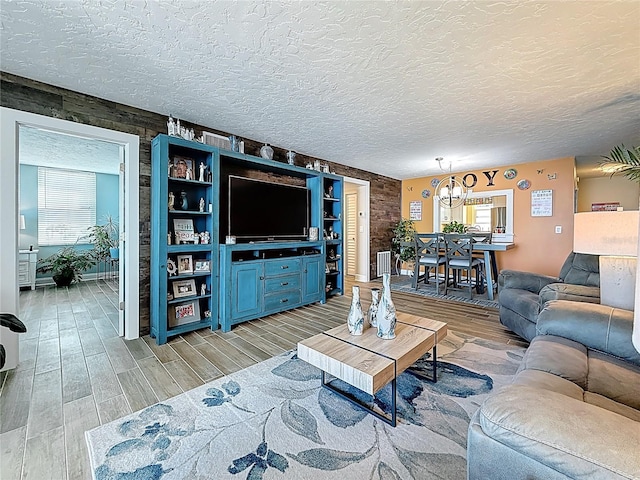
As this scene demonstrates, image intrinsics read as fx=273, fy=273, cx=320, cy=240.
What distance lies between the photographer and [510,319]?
9.05 ft

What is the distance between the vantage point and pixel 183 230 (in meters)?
3.05

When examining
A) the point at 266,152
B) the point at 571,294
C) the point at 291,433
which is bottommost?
the point at 291,433

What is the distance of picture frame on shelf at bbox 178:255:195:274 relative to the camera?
2940 mm

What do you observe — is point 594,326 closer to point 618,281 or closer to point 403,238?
point 618,281

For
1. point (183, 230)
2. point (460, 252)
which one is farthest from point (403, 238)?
point (183, 230)

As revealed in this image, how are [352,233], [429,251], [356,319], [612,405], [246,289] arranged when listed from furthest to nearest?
[352,233], [429,251], [246,289], [356,319], [612,405]

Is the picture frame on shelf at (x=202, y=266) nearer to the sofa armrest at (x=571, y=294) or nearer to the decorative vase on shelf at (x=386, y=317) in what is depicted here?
the decorative vase on shelf at (x=386, y=317)

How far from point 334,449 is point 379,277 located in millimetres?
4916

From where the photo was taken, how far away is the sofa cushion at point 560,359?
1238mm

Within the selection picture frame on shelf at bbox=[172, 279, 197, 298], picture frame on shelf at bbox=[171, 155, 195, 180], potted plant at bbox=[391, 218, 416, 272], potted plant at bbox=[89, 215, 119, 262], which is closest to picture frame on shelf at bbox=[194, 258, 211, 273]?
picture frame on shelf at bbox=[172, 279, 197, 298]

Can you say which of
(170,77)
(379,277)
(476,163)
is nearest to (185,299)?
(170,77)

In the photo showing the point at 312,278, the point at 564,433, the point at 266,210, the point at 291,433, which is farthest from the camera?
the point at 312,278

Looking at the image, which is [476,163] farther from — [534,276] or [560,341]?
[560,341]

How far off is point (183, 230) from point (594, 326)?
347 centimetres
